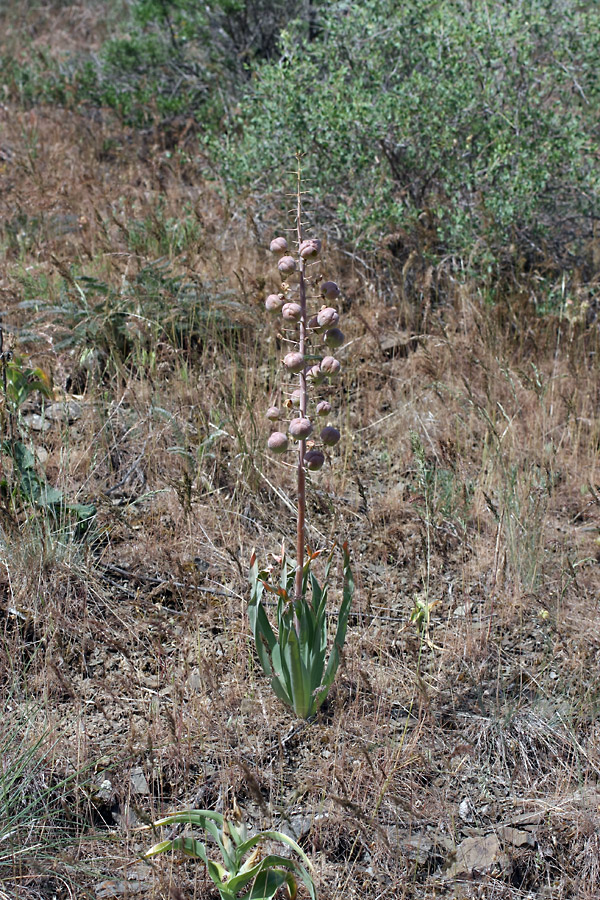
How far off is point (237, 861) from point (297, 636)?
0.60 metres

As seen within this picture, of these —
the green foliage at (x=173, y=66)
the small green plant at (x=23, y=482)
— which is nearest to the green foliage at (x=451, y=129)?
the green foliage at (x=173, y=66)

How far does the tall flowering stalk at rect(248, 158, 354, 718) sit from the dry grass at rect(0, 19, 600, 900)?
167mm

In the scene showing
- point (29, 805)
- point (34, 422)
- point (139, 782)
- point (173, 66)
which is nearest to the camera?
point (29, 805)

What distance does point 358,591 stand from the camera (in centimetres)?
287

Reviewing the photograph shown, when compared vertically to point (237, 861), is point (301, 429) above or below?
above

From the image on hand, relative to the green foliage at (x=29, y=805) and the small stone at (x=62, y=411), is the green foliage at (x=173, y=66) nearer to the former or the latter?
the small stone at (x=62, y=411)

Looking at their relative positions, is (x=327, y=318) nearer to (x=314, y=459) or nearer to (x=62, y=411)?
(x=314, y=459)

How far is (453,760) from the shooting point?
7.47ft

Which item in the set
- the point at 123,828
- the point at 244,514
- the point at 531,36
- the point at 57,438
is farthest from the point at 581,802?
the point at 531,36

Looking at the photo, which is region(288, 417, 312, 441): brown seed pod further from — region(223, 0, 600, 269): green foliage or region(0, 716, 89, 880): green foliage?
region(223, 0, 600, 269): green foliage

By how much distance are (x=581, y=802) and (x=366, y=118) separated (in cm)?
375

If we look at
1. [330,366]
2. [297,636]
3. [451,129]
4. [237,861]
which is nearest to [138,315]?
[330,366]

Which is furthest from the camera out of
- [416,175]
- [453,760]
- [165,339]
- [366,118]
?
[416,175]

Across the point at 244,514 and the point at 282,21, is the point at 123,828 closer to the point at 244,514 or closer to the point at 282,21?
the point at 244,514
